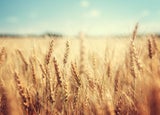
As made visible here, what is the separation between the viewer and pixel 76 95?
1734mm

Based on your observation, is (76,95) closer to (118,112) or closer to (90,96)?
(90,96)

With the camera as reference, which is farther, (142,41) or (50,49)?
(142,41)

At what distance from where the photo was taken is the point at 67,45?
196 centimetres

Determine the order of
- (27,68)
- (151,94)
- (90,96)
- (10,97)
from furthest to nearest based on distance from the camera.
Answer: (27,68), (90,96), (10,97), (151,94)

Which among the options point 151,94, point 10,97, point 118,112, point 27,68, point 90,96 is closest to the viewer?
point 151,94

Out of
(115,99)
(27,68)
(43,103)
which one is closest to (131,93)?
(115,99)

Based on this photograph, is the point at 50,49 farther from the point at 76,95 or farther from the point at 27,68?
the point at 27,68

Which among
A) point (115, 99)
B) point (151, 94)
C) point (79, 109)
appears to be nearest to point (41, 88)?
point (79, 109)

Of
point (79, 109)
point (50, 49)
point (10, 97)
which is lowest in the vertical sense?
point (79, 109)

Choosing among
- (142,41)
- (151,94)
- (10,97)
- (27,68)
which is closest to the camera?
(151,94)

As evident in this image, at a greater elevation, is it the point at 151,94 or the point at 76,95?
the point at 151,94

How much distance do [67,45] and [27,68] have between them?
88 centimetres

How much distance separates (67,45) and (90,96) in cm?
49

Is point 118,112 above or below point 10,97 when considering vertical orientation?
below
